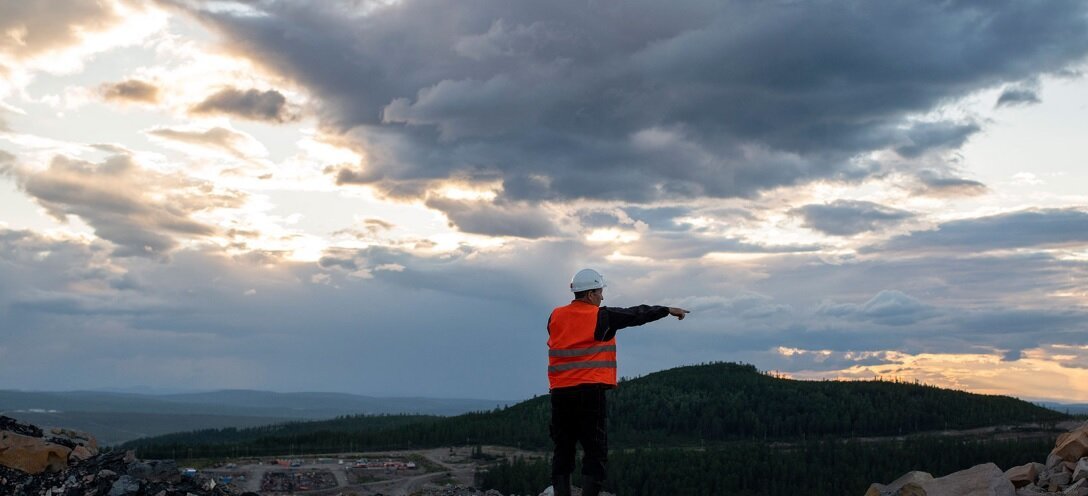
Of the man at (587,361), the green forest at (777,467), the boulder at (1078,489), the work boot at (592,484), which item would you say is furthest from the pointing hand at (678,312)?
the green forest at (777,467)

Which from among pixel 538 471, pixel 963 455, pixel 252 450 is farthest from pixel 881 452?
pixel 252 450

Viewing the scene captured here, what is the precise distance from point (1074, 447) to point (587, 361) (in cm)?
1347

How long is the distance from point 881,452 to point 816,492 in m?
26.5

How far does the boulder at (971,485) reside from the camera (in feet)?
62.6

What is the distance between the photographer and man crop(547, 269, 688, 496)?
1275cm

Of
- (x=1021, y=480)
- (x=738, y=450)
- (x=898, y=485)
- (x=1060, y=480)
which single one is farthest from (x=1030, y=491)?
(x=738, y=450)

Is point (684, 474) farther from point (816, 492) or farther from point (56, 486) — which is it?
point (56, 486)

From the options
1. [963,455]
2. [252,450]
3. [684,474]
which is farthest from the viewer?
[252,450]

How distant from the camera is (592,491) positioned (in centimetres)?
1338

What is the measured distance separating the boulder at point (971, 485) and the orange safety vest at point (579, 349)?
9.95 metres

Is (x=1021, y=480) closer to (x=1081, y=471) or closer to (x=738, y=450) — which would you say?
(x=1081, y=471)

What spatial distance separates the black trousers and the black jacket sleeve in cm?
83

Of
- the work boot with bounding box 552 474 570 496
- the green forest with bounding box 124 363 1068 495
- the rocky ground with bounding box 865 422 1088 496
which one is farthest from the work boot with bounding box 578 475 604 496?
the green forest with bounding box 124 363 1068 495

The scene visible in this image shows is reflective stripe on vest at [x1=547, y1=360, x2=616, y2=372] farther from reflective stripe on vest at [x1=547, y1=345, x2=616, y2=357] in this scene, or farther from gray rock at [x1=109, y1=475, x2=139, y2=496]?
gray rock at [x1=109, y1=475, x2=139, y2=496]
